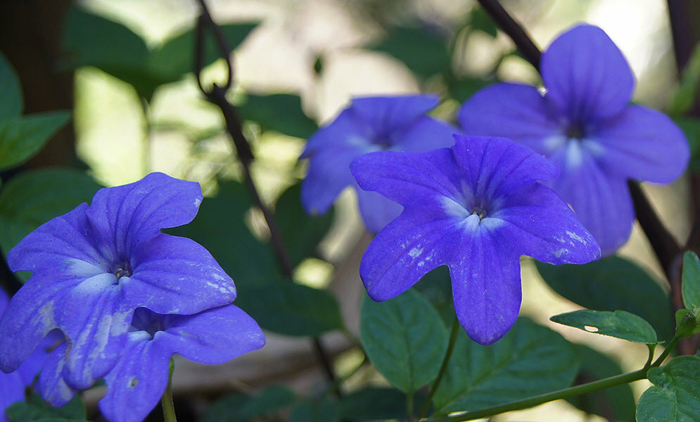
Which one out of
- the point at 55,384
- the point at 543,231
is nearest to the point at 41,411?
the point at 55,384

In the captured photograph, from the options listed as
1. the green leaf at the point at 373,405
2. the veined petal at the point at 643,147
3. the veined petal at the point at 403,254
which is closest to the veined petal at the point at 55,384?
the veined petal at the point at 403,254

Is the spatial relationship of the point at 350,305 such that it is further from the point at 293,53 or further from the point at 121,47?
the point at 293,53

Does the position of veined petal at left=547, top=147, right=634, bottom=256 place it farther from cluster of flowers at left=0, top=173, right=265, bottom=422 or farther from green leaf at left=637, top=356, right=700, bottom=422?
cluster of flowers at left=0, top=173, right=265, bottom=422

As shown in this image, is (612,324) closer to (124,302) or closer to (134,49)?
(124,302)

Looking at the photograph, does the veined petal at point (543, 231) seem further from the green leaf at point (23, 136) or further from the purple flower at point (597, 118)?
the green leaf at point (23, 136)

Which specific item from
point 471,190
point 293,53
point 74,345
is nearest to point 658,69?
point 293,53

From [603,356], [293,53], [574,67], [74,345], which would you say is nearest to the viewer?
[74,345]

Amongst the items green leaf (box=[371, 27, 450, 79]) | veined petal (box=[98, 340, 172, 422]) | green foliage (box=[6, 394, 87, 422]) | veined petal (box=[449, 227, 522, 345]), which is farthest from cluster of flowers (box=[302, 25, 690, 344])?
green leaf (box=[371, 27, 450, 79])
